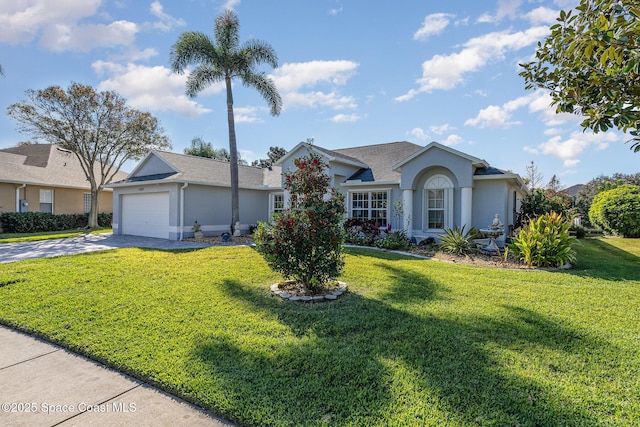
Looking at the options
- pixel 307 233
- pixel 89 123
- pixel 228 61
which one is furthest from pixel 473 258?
Answer: pixel 89 123

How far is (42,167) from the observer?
23.1 metres

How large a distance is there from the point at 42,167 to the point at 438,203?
26.8 m

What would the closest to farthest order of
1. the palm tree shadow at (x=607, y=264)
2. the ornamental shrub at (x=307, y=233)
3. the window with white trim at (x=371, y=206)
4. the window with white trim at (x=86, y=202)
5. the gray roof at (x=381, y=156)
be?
1. the ornamental shrub at (x=307, y=233)
2. the palm tree shadow at (x=607, y=264)
3. the window with white trim at (x=371, y=206)
4. the gray roof at (x=381, y=156)
5. the window with white trim at (x=86, y=202)

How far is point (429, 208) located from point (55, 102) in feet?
73.7

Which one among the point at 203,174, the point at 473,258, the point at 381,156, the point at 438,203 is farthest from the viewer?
the point at 381,156

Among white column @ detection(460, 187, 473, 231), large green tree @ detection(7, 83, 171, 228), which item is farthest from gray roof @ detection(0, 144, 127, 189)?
A: white column @ detection(460, 187, 473, 231)

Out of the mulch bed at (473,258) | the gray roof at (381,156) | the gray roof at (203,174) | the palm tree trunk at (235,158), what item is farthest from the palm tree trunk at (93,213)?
the mulch bed at (473,258)

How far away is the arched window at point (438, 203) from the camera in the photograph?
44.9ft

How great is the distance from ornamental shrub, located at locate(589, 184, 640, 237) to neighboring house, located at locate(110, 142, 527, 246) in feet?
→ 14.5

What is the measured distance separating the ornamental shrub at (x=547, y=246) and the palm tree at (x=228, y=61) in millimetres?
12535

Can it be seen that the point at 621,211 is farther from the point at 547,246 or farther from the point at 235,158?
the point at 235,158

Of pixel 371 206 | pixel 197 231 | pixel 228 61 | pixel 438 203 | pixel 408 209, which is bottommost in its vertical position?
pixel 197 231

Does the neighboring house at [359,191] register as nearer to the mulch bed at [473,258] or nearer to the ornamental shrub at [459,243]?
the ornamental shrub at [459,243]

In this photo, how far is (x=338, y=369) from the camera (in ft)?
11.6
